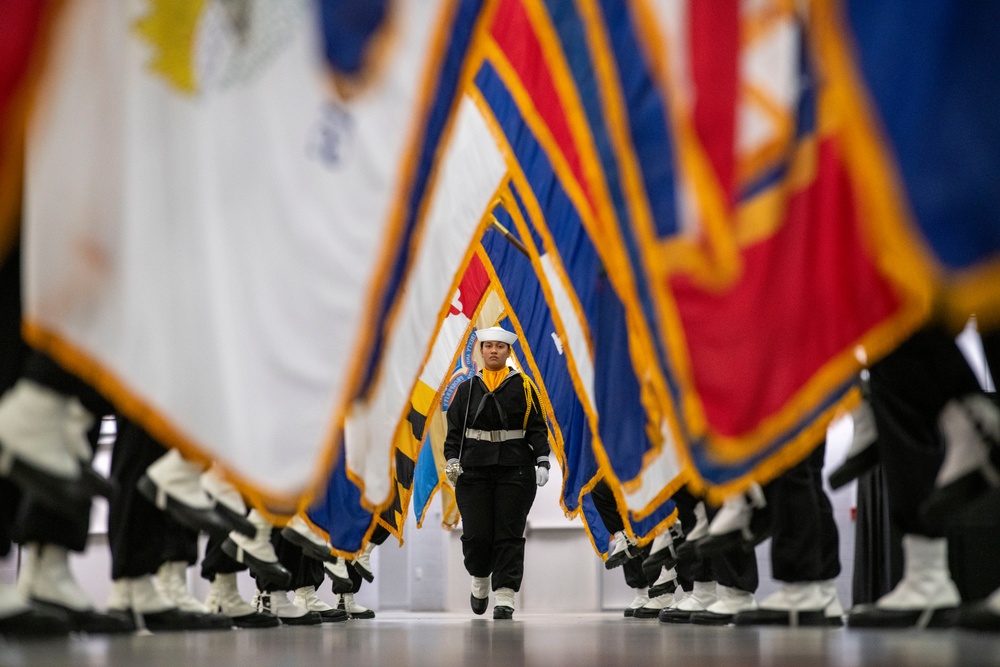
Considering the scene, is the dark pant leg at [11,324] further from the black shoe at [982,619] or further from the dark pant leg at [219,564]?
the black shoe at [982,619]

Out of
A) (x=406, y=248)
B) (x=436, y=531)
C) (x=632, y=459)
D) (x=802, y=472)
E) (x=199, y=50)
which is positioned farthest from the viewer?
(x=436, y=531)

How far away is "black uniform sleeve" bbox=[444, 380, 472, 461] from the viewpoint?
8.17m

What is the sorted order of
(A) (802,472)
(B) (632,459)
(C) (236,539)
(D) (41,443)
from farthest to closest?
1. (B) (632,459)
2. (C) (236,539)
3. (A) (802,472)
4. (D) (41,443)

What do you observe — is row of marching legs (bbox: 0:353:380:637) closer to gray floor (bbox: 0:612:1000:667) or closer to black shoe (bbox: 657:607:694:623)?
gray floor (bbox: 0:612:1000:667)

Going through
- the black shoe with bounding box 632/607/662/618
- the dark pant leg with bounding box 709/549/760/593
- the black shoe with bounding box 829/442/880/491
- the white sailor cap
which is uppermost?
the white sailor cap

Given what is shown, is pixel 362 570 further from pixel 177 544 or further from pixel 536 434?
pixel 177 544

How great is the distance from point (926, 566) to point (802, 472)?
0.98 m

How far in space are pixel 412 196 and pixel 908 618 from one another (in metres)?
1.71

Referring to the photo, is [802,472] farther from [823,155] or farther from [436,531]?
[436,531]

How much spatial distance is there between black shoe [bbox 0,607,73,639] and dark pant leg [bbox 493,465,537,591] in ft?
16.9

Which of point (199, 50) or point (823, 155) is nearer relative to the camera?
point (199, 50)

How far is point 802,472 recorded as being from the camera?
4.08 m

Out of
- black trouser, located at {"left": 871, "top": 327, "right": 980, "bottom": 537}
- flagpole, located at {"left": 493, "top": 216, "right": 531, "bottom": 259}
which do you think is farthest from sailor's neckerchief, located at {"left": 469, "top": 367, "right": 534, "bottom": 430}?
black trouser, located at {"left": 871, "top": 327, "right": 980, "bottom": 537}

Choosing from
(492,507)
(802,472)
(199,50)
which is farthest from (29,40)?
(492,507)
